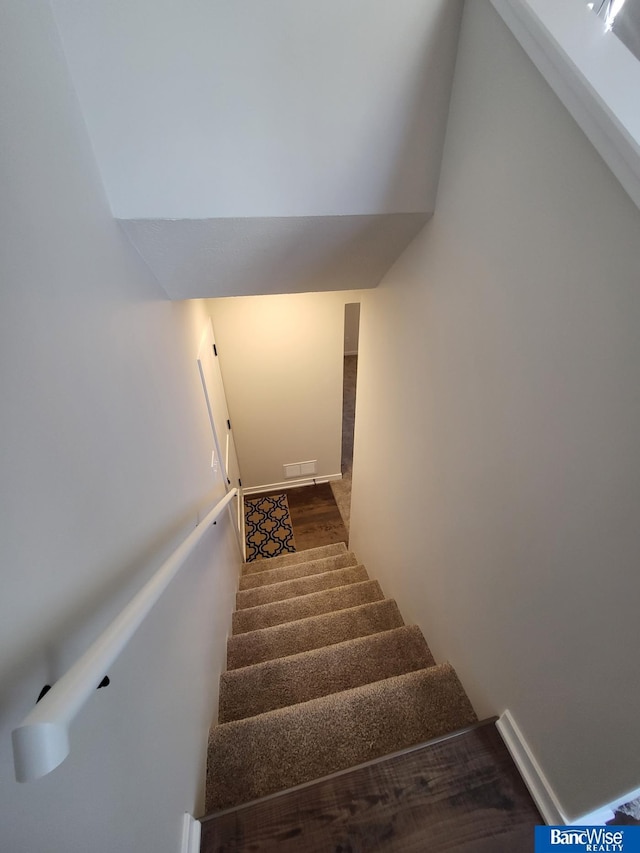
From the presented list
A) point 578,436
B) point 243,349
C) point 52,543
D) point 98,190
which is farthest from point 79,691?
point 243,349

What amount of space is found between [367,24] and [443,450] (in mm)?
1195

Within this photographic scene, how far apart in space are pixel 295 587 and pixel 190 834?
1591mm

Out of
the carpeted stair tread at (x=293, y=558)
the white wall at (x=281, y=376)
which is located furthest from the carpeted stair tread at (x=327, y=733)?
the white wall at (x=281, y=376)

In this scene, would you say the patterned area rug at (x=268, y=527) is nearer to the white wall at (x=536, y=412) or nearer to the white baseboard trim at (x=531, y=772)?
the white wall at (x=536, y=412)

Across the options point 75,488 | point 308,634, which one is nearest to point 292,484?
point 308,634

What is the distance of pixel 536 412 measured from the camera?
0.77 m

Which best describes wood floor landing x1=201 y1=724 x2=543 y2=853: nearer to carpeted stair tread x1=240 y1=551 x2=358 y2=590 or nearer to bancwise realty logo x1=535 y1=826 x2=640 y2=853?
bancwise realty logo x1=535 y1=826 x2=640 y2=853

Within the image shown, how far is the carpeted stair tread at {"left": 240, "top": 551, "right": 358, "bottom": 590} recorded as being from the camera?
9.00ft

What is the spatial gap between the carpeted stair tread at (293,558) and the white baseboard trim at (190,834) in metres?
2.11

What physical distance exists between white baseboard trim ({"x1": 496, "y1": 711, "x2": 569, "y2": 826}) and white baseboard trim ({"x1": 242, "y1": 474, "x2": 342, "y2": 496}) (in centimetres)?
317

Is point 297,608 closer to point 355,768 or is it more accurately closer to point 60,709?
point 355,768

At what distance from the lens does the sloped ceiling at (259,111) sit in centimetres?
79

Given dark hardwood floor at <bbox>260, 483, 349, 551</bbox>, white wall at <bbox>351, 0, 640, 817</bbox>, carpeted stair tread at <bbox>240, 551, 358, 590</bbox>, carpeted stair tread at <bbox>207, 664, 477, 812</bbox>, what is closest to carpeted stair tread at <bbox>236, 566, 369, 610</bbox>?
carpeted stair tread at <bbox>240, 551, 358, 590</bbox>

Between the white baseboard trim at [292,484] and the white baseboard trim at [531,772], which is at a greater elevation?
the white baseboard trim at [292,484]
